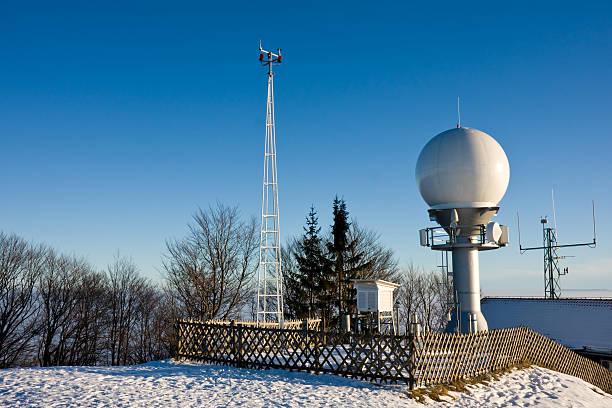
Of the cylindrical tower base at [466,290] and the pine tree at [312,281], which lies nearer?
the cylindrical tower base at [466,290]

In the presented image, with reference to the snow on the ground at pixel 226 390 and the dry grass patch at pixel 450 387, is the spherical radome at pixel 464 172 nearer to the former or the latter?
the dry grass patch at pixel 450 387

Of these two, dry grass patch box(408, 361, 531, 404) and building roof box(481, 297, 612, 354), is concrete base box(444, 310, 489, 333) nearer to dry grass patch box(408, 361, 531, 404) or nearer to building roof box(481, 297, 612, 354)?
dry grass patch box(408, 361, 531, 404)

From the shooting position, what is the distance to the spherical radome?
22.4 m

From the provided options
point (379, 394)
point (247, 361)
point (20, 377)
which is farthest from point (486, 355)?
point (20, 377)

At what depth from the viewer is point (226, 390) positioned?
42.4 ft

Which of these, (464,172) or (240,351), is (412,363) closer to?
(240,351)

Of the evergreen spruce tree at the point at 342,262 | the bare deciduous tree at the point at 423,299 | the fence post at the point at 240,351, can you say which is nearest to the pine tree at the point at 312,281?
the evergreen spruce tree at the point at 342,262

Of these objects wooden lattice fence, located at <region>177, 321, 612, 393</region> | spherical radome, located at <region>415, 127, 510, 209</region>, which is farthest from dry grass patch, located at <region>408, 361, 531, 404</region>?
spherical radome, located at <region>415, 127, 510, 209</region>

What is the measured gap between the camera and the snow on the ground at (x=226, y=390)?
38.4 feet

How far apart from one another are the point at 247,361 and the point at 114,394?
5331 millimetres

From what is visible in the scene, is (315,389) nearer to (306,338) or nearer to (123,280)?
(306,338)

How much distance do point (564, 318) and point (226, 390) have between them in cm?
2472

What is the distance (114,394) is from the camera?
12.0 metres

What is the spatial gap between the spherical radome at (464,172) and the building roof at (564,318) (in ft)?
37.3
